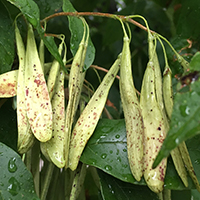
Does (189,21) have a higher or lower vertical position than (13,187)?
A: higher

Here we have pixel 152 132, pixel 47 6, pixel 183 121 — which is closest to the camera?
pixel 183 121

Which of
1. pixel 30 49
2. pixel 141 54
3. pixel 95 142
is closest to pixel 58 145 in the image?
pixel 95 142

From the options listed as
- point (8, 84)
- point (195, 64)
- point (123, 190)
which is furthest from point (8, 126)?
point (195, 64)

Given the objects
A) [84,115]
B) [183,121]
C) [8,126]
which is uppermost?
[183,121]

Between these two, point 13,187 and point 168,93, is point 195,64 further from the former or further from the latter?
point 13,187

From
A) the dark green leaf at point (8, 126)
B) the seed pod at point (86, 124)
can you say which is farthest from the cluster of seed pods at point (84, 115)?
the dark green leaf at point (8, 126)

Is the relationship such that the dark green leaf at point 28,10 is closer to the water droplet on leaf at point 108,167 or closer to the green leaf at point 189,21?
the water droplet on leaf at point 108,167
